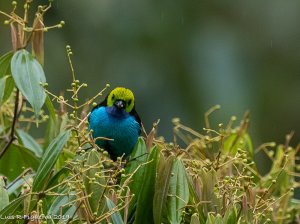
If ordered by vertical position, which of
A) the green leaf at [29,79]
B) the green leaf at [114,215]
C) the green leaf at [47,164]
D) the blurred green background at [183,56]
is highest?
the green leaf at [29,79]

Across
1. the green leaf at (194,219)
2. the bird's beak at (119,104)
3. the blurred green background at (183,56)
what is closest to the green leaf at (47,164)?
the green leaf at (194,219)

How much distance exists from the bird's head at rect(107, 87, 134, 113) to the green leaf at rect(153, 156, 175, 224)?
3.43 ft

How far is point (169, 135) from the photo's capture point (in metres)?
6.19

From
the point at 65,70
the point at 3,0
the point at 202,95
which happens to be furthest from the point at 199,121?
the point at 3,0

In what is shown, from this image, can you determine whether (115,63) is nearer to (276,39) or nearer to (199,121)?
(199,121)

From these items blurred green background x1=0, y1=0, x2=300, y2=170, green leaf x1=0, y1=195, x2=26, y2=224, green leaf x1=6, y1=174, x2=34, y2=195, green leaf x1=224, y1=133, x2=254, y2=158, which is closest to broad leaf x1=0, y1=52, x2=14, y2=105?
green leaf x1=6, y1=174, x2=34, y2=195

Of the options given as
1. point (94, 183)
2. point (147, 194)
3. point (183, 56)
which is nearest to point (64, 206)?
point (94, 183)

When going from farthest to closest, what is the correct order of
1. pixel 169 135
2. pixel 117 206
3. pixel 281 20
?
pixel 281 20
pixel 169 135
pixel 117 206

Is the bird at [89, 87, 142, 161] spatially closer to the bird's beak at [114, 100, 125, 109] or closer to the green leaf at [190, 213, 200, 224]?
the bird's beak at [114, 100, 125, 109]

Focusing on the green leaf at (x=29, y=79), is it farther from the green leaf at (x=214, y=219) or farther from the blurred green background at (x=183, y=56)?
the blurred green background at (x=183, y=56)

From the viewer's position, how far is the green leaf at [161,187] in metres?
2.41

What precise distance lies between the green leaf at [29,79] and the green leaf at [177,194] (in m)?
0.43

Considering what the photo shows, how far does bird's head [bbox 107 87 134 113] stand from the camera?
348 centimetres

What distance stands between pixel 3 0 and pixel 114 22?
2.78 feet
